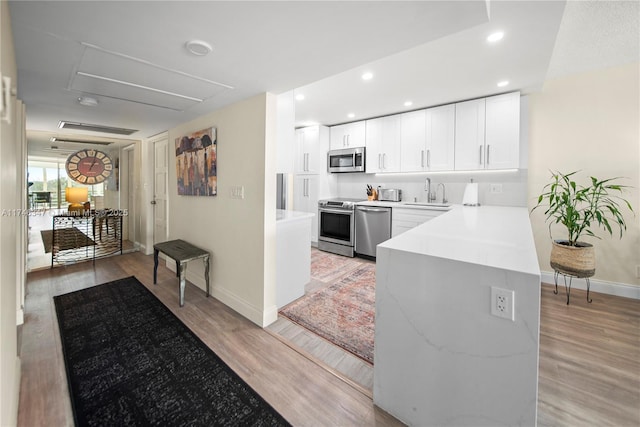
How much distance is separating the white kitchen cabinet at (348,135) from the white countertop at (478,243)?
113 inches

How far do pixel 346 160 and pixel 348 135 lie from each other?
47 centimetres

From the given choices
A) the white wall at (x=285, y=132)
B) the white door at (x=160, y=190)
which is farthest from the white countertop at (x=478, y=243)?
the white door at (x=160, y=190)

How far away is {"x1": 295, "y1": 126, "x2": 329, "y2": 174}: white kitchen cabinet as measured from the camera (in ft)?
16.5

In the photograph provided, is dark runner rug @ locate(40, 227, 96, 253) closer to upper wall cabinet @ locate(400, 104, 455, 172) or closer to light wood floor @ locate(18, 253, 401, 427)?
light wood floor @ locate(18, 253, 401, 427)

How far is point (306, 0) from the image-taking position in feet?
3.93

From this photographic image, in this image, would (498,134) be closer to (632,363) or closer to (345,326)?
(632,363)

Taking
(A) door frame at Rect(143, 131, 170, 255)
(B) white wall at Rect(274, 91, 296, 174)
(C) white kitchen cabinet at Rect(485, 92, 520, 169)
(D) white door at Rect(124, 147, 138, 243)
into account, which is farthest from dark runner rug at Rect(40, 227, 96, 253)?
(C) white kitchen cabinet at Rect(485, 92, 520, 169)

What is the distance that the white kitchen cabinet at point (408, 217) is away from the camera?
12.2 feet

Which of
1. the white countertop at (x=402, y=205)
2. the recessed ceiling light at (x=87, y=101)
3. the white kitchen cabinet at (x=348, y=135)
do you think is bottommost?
the white countertop at (x=402, y=205)

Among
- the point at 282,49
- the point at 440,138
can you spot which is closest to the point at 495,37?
the point at 282,49

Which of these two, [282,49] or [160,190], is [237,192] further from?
[160,190]

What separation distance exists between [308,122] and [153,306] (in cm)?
369

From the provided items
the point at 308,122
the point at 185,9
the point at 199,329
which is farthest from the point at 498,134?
the point at 199,329

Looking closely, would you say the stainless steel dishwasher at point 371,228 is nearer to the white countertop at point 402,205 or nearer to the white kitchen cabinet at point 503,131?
the white countertop at point 402,205
